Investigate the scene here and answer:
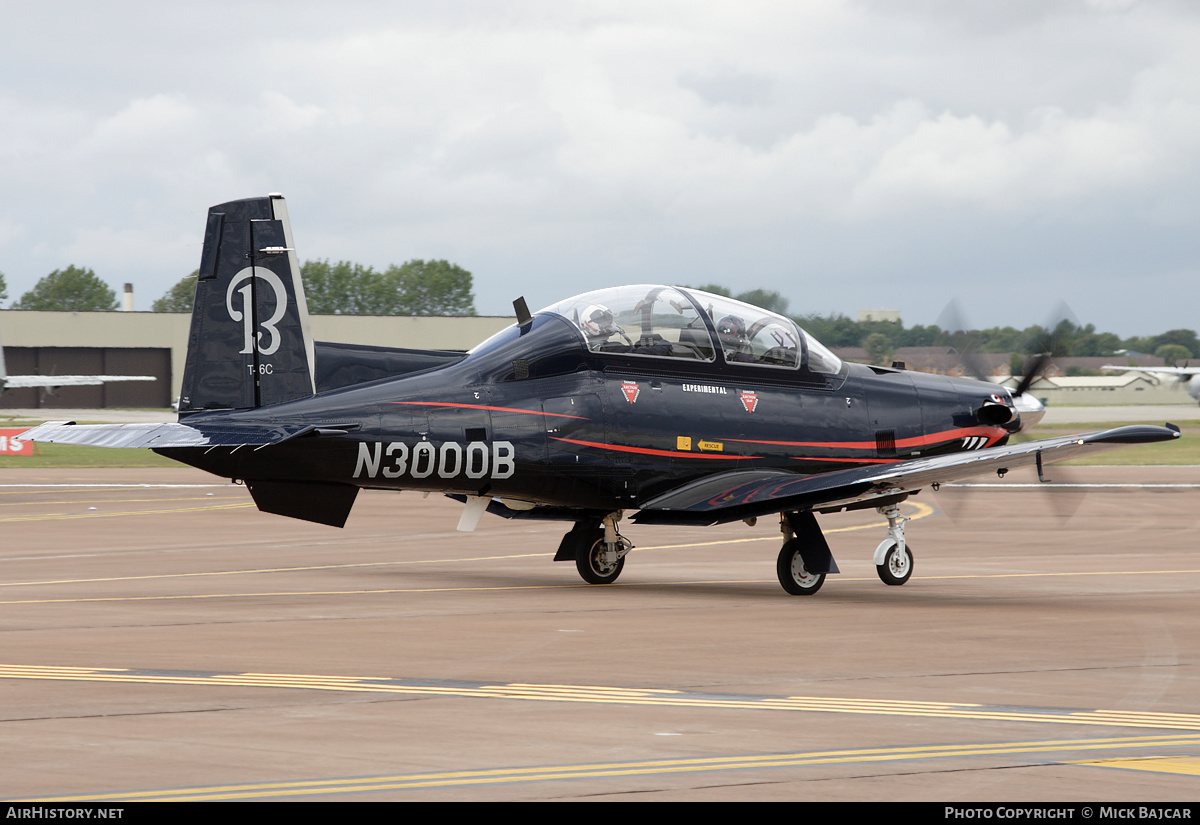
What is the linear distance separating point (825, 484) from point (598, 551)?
10.6 ft

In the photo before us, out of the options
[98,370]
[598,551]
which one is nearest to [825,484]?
[598,551]

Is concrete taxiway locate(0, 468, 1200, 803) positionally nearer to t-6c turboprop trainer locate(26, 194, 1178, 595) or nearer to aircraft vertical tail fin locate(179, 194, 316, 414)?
t-6c turboprop trainer locate(26, 194, 1178, 595)

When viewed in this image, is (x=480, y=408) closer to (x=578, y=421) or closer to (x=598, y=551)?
(x=578, y=421)

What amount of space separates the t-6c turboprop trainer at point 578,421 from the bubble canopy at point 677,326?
0.02 m

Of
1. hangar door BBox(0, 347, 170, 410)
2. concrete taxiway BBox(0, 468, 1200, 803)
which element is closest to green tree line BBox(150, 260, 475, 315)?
hangar door BBox(0, 347, 170, 410)

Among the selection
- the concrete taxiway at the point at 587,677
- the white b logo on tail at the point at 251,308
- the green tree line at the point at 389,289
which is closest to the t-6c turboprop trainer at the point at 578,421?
the white b logo on tail at the point at 251,308

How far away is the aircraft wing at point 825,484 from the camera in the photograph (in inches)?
590

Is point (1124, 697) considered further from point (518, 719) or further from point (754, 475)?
point (754, 475)

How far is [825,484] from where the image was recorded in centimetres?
1570

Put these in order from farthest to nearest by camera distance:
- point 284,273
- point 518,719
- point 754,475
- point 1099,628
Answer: point 754,475
point 284,273
point 1099,628
point 518,719

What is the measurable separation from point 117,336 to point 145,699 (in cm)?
9243

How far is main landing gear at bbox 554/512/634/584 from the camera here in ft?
57.3

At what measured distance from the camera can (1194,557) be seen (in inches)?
846
